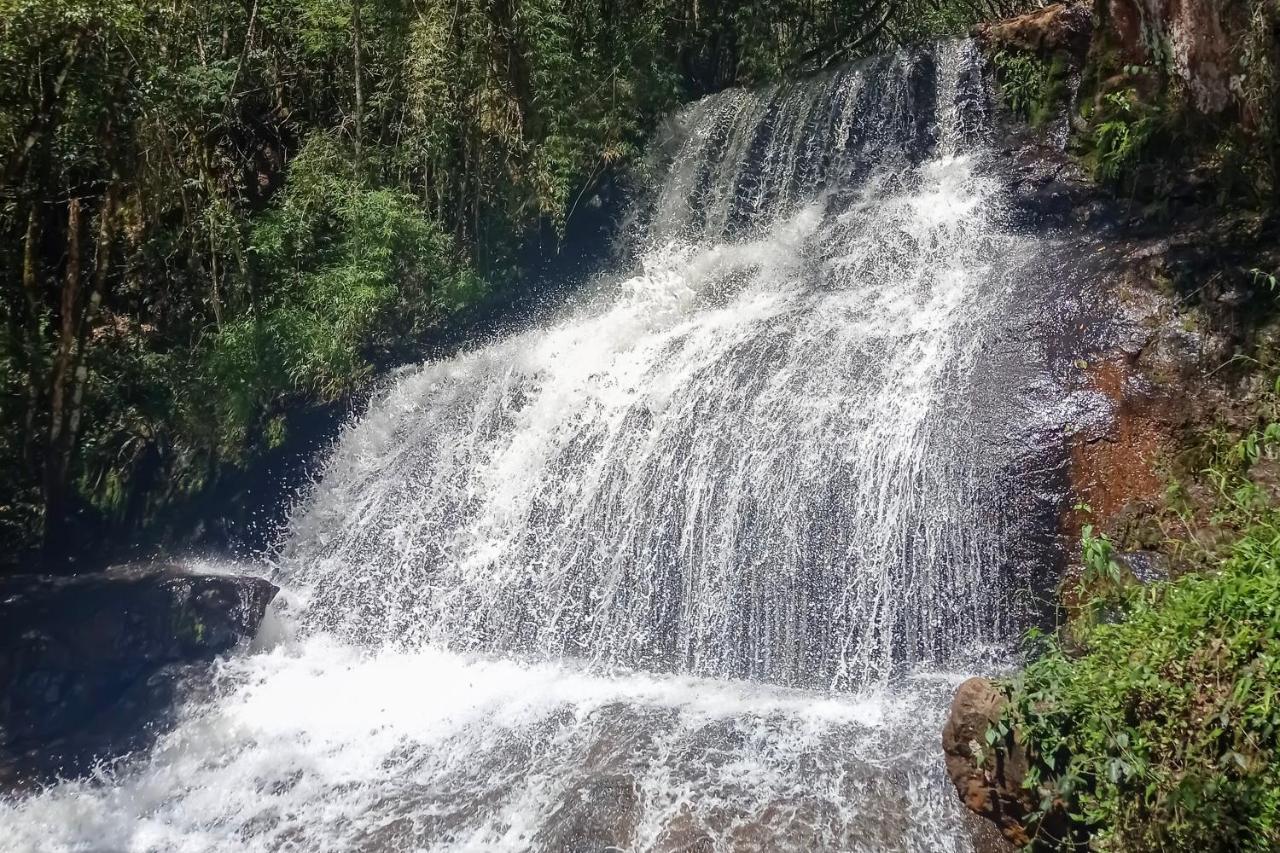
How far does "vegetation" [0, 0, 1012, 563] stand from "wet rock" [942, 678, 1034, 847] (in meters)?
7.19

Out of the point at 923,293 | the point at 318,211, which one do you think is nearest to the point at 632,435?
the point at 923,293

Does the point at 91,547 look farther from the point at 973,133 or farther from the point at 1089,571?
the point at 973,133

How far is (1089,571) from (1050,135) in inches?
211

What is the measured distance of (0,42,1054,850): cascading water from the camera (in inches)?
197

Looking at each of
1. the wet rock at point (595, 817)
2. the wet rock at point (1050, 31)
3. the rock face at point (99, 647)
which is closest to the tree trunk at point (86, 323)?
the rock face at point (99, 647)

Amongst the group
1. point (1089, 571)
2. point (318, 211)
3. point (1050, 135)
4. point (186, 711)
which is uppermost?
point (318, 211)

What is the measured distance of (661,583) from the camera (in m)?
6.70

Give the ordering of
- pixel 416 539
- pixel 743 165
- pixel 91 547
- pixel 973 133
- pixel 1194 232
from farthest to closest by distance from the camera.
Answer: pixel 743 165 → pixel 973 133 → pixel 91 547 → pixel 416 539 → pixel 1194 232

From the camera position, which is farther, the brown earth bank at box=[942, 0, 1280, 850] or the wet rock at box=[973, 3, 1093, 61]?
the wet rock at box=[973, 3, 1093, 61]

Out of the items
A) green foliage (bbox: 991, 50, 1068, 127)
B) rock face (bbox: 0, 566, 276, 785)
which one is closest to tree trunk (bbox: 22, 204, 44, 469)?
rock face (bbox: 0, 566, 276, 785)

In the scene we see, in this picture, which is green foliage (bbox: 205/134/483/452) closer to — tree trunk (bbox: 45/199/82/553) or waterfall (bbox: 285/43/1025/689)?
waterfall (bbox: 285/43/1025/689)

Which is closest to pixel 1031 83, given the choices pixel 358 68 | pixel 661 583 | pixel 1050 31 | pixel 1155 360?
A: pixel 1050 31

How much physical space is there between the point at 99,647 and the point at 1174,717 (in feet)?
24.9

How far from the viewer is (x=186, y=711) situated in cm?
702
